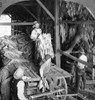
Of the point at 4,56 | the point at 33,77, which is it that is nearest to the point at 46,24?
the point at 4,56

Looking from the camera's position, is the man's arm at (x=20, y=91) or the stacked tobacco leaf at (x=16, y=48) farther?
the stacked tobacco leaf at (x=16, y=48)


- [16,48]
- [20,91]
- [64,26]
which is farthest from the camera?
[16,48]

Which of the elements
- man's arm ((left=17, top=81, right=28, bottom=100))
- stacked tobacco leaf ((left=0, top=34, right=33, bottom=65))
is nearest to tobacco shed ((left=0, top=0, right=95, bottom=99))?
stacked tobacco leaf ((left=0, top=34, right=33, bottom=65))

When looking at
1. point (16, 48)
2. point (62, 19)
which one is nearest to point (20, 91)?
point (16, 48)

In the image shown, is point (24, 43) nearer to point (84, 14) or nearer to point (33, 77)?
point (84, 14)

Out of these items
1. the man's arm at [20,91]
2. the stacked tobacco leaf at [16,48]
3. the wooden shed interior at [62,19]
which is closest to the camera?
the man's arm at [20,91]

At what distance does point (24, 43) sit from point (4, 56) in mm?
1480

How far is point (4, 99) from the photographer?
5938mm

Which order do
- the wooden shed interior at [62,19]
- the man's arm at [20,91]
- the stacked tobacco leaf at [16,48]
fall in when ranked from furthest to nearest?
1. the stacked tobacco leaf at [16,48]
2. the wooden shed interior at [62,19]
3. the man's arm at [20,91]

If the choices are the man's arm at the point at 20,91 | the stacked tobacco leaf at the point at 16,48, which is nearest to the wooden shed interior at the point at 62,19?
the stacked tobacco leaf at the point at 16,48

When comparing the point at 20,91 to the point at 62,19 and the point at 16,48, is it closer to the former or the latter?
the point at 16,48

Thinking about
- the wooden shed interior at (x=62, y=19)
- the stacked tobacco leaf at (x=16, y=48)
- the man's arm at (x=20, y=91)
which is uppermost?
the wooden shed interior at (x=62, y=19)

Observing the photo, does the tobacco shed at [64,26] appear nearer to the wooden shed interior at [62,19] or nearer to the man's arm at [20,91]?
the wooden shed interior at [62,19]

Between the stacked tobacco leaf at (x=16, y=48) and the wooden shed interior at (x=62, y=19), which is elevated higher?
the wooden shed interior at (x=62, y=19)
